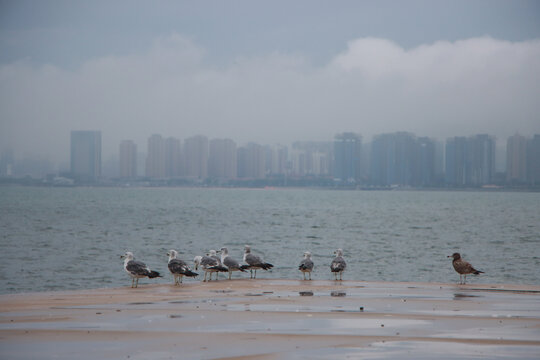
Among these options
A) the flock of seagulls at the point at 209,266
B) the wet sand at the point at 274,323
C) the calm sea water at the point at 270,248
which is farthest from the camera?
the calm sea water at the point at 270,248

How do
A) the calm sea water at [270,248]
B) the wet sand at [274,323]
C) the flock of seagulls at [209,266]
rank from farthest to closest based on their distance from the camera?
the calm sea water at [270,248], the flock of seagulls at [209,266], the wet sand at [274,323]

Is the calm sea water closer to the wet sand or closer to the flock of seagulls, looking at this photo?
the flock of seagulls

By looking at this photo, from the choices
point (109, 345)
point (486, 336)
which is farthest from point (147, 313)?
point (486, 336)

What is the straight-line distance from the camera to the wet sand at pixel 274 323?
34.7 ft

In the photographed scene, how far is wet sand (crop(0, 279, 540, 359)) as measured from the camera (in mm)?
10586

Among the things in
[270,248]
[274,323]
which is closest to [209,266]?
[274,323]

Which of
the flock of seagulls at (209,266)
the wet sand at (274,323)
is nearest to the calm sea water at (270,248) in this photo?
the flock of seagulls at (209,266)

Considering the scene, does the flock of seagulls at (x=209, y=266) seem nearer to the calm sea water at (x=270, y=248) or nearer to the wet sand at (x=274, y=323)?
the wet sand at (x=274, y=323)

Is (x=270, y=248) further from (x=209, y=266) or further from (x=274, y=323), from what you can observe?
(x=274, y=323)

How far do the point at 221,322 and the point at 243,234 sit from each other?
166 feet

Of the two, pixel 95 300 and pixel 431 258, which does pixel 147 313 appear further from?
pixel 431 258

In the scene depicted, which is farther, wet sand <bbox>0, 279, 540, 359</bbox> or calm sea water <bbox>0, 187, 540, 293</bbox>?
calm sea water <bbox>0, 187, 540, 293</bbox>

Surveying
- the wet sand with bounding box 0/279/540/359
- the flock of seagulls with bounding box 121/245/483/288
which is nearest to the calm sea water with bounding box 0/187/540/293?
the flock of seagulls with bounding box 121/245/483/288

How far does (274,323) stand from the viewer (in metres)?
13.0
